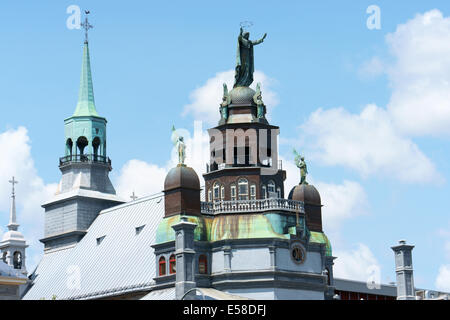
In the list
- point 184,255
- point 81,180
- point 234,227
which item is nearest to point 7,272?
point 184,255

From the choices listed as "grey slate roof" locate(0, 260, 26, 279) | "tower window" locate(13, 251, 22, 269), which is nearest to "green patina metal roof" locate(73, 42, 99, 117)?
"tower window" locate(13, 251, 22, 269)

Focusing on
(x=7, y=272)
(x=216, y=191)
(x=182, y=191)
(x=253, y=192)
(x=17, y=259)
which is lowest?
(x=7, y=272)

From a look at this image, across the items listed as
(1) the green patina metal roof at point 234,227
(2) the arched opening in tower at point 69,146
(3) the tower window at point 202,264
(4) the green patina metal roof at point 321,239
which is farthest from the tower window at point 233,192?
(2) the arched opening in tower at point 69,146

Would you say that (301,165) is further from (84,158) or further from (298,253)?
(84,158)

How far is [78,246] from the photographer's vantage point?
130000 mm

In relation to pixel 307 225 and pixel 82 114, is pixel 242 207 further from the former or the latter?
pixel 82 114

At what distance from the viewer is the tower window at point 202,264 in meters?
101

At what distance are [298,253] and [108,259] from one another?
27.8 meters

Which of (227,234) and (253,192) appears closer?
(227,234)

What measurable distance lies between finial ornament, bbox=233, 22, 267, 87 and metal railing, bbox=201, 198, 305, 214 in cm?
1422

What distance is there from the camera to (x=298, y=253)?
10250cm
